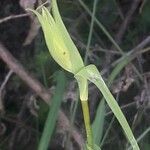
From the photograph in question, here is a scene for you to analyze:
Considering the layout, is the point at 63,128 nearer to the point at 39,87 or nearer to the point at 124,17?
the point at 39,87

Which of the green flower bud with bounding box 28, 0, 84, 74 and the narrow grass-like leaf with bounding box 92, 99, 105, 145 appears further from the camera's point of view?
the narrow grass-like leaf with bounding box 92, 99, 105, 145

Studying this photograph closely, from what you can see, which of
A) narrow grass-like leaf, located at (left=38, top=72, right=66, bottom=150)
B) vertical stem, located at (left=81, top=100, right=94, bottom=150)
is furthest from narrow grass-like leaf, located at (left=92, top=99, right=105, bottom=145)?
vertical stem, located at (left=81, top=100, right=94, bottom=150)

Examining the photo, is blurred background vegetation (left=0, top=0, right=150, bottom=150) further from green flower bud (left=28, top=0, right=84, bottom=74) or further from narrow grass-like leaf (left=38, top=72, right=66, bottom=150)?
green flower bud (left=28, top=0, right=84, bottom=74)

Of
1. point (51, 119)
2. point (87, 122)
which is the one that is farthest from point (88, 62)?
point (87, 122)

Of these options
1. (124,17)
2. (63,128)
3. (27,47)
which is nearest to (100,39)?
(124,17)

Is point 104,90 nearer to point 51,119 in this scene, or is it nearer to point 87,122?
point 87,122

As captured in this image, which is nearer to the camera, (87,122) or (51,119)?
(87,122)

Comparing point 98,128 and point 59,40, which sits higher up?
point 59,40

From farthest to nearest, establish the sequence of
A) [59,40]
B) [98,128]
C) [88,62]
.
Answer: [88,62] → [98,128] → [59,40]
